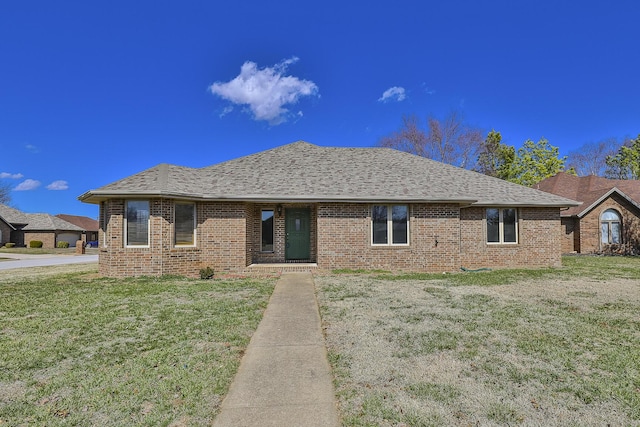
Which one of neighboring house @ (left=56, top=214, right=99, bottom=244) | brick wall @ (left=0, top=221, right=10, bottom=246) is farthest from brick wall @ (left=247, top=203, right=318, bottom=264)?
neighboring house @ (left=56, top=214, right=99, bottom=244)

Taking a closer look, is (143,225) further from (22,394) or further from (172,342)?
(22,394)

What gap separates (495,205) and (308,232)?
7335 mm

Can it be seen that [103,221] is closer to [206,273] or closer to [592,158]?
[206,273]

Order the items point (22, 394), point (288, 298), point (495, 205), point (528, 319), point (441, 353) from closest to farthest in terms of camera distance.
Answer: point (22, 394)
point (441, 353)
point (528, 319)
point (288, 298)
point (495, 205)

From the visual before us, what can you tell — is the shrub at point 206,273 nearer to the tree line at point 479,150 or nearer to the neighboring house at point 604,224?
the neighboring house at point 604,224

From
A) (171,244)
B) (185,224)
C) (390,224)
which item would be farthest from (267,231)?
(390,224)

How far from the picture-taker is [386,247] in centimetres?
1216

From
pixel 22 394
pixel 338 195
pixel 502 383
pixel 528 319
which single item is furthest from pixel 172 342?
pixel 338 195

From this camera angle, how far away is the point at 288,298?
24.4 ft

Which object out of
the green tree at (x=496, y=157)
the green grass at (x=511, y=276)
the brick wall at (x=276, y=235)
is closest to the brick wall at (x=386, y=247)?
the green grass at (x=511, y=276)

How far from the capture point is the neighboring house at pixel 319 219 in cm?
1084

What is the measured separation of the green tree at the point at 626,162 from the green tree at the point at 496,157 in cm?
1316

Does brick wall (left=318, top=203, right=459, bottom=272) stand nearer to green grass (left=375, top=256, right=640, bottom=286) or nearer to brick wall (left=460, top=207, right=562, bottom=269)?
green grass (left=375, top=256, right=640, bottom=286)

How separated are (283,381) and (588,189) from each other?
25491 millimetres
